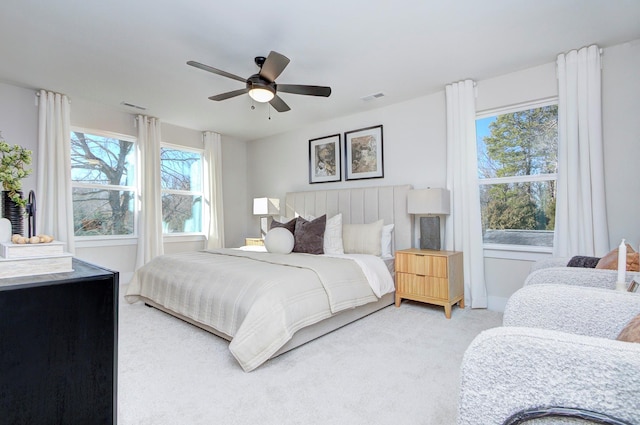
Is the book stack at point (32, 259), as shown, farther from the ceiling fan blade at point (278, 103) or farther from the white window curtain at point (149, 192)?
the white window curtain at point (149, 192)

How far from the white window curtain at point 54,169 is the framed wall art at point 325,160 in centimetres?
334

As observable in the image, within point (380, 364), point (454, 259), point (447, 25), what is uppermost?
point (447, 25)

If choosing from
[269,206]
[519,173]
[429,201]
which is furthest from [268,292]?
[269,206]

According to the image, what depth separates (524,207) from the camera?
11.7 ft

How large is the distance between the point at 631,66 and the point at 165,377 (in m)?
4.58

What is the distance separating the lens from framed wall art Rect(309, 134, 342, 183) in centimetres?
507

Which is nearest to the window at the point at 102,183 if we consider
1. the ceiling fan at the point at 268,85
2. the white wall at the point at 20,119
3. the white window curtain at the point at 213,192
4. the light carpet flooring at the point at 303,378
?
the white wall at the point at 20,119

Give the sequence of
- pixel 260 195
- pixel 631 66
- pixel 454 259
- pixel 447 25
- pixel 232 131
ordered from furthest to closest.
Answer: pixel 260 195, pixel 232 131, pixel 454 259, pixel 631 66, pixel 447 25

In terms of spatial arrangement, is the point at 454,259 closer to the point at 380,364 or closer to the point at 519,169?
the point at 519,169

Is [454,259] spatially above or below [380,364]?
above

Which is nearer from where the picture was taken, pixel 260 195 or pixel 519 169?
pixel 519 169

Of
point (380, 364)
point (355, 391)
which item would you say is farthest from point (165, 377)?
point (380, 364)

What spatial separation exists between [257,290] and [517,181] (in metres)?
3.06

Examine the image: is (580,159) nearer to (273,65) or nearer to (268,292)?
(273,65)
